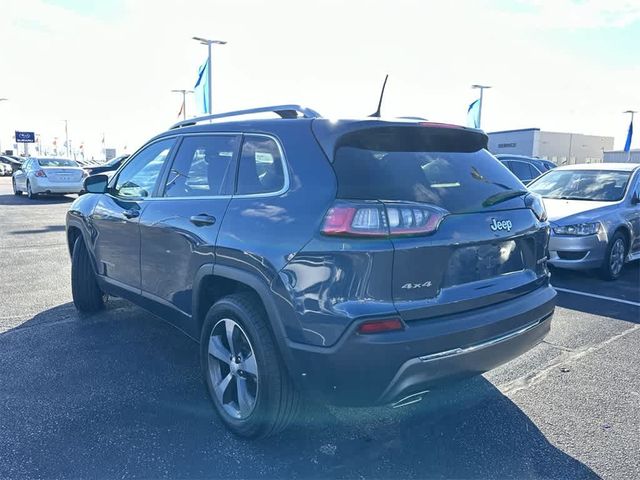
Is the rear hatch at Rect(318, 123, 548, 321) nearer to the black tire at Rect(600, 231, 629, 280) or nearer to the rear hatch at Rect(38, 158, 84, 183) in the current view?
the black tire at Rect(600, 231, 629, 280)

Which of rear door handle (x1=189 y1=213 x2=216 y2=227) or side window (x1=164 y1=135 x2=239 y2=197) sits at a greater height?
side window (x1=164 y1=135 x2=239 y2=197)

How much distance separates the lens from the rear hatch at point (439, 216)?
2.45 metres

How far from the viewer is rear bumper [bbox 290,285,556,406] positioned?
7.70ft

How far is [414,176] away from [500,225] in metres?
0.58

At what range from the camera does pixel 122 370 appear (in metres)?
3.86

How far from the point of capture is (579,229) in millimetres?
6469

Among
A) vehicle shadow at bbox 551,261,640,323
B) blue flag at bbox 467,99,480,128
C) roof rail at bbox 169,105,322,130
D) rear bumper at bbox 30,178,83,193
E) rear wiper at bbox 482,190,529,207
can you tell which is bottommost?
vehicle shadow at bbox 551,261,640,323

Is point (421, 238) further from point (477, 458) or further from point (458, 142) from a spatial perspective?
point (477, 458)

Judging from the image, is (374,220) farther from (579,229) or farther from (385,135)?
(579,229)

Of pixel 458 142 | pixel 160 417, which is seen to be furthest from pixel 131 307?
pixel 458 142

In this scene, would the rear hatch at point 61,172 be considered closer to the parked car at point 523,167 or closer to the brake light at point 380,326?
the parked car at point 523,167

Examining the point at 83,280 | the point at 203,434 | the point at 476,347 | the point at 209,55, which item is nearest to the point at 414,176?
the point at 476,347

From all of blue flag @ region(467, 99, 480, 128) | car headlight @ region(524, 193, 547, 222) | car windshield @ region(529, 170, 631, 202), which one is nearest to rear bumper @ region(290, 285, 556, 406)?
car headlight @ region(524, 193, 547, 222)

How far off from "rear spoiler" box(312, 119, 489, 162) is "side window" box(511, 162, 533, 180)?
1170cm
